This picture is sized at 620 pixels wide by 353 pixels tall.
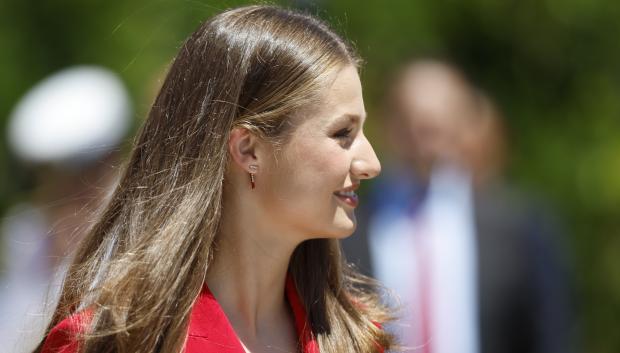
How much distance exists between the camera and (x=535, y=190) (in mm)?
5270

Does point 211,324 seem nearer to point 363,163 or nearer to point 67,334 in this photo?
point 67,334

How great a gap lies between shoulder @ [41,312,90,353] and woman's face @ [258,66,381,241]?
0.48m

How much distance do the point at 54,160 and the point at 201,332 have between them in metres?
1.94

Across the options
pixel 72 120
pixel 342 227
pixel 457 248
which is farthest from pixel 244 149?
pixel 72 120

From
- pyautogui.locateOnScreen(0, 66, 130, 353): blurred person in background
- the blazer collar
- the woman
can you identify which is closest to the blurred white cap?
pyautogui.locateOnScreen(0, 66, 130, 353): blurred person in background

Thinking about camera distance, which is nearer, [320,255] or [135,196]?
[135,196]

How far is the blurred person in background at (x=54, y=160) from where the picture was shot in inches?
167

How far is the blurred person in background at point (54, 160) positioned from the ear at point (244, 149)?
1.22 metres

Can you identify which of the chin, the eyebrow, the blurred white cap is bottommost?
the chin

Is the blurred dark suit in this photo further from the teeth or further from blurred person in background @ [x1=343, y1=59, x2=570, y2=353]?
the teeth

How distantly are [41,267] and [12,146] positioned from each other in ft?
2.24

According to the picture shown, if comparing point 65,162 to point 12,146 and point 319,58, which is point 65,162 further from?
point 319,58

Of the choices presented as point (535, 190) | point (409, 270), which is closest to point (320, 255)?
point (409, 270)

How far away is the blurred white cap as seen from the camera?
14.6ft
